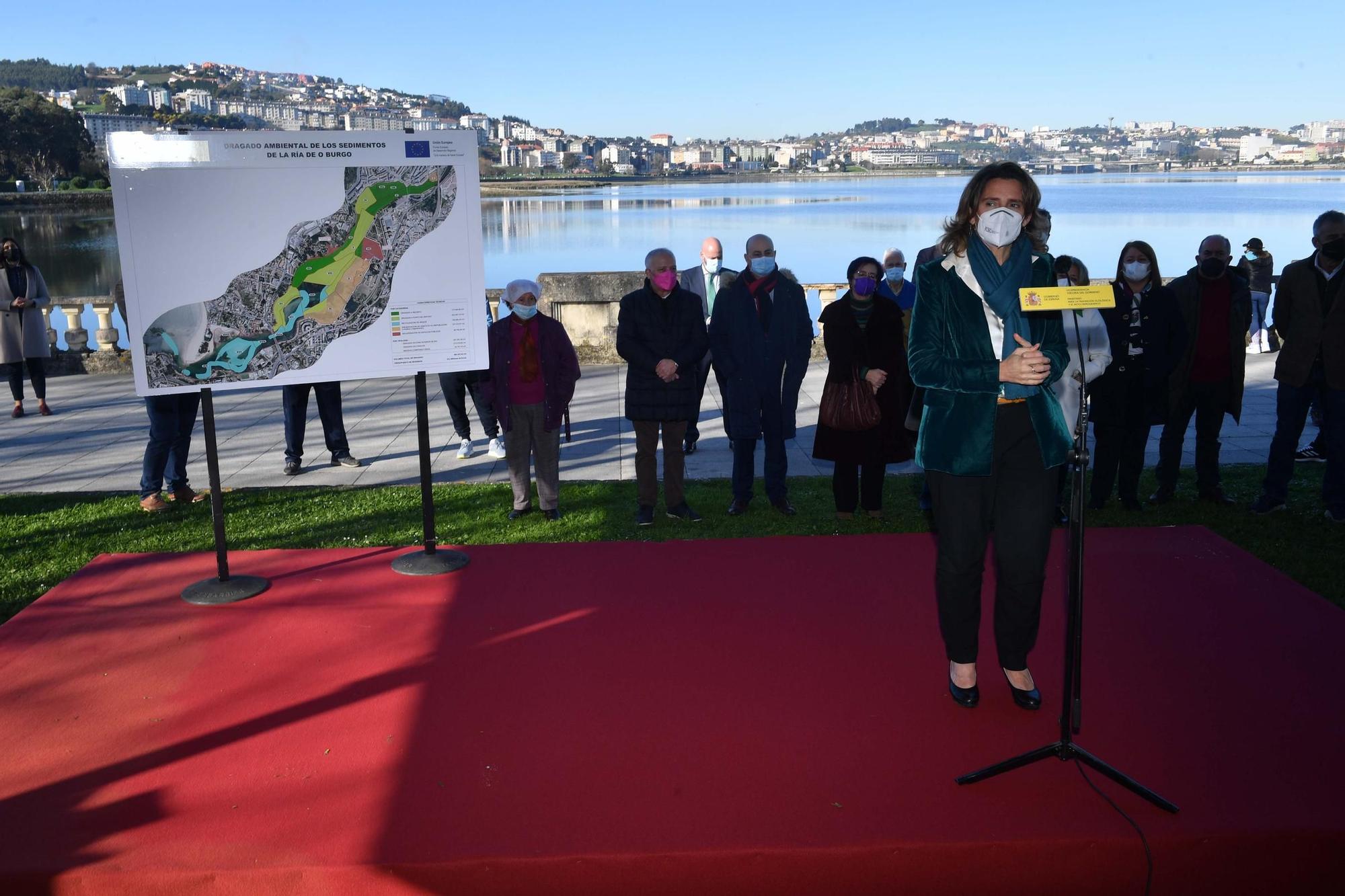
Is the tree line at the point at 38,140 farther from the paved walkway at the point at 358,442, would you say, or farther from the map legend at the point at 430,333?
the map legend at the point at 430,333

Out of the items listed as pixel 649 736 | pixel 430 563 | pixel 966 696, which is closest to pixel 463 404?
pixel 430 563

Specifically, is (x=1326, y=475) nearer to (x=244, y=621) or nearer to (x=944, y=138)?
(x=244, y=621)

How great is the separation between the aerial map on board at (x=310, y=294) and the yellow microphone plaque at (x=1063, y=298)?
11.3 feet

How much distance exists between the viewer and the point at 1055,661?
4.48 m

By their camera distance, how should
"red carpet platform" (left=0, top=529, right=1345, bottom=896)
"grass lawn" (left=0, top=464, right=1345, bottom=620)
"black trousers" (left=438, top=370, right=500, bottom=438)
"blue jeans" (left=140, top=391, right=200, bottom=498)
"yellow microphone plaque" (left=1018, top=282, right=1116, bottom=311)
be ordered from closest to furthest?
"yellow microphone plaque" (left=1018, top=282, right=1116, bottom=311), "red carpet platform" (left=0, top=529, right=1345, bottom=896), "grass lawn" (left=0, top=464, right=1345, bottom=620), "blue jeans" (left=140, top=391, right=200, bottom=498), "black trousers" (left=438, top=370, right=500, bottom=438)

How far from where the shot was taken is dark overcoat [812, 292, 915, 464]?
266 inches

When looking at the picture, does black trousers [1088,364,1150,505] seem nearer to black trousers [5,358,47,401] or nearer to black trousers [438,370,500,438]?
black trousers [438,370,500,438]

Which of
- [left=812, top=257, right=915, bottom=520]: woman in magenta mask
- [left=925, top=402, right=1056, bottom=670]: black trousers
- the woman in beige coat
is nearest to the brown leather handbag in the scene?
[left=812, top=257, right=915, bottom=520]: woman in magenta mask

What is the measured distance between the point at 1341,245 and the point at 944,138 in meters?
175

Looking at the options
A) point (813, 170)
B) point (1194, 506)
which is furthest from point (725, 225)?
point (813, 170)

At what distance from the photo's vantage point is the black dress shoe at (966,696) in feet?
13.3

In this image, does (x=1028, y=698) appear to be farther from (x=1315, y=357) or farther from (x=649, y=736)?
(x=1315, y=357)

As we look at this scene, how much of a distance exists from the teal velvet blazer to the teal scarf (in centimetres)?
3

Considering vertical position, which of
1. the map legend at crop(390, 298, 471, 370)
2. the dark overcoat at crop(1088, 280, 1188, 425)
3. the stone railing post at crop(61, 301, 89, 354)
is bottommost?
the stone railing post at crop(61, 301, 89, 354)
